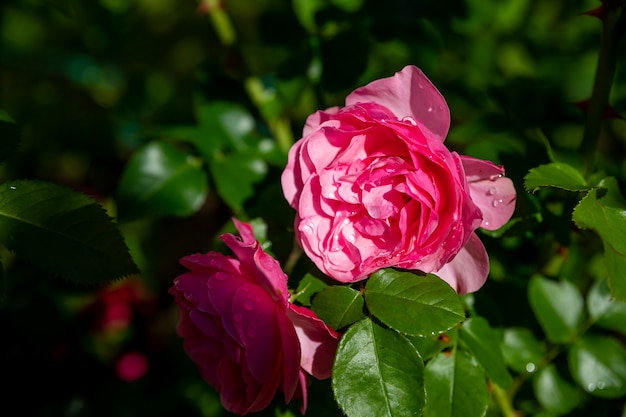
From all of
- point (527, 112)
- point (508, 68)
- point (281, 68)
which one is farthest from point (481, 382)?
point (508, 68)

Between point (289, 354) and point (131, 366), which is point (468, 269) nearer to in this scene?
point (289, 354)

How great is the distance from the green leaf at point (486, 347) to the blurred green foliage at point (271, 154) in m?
0.01

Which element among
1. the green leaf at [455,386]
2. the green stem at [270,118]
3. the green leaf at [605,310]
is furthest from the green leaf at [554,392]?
the green stem at [270,118]

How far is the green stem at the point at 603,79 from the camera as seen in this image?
2.79ft

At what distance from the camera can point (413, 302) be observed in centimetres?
76

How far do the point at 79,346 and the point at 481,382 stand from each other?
3.91 ft

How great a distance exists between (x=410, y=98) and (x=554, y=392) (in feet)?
1.92

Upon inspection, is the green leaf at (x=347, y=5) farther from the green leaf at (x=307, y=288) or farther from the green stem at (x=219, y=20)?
the green leaf at (x=307, y=288)

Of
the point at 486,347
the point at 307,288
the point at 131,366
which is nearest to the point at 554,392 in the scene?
the point at 486,347

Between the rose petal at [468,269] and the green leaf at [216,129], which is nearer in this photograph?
the rose petal at [468,269]

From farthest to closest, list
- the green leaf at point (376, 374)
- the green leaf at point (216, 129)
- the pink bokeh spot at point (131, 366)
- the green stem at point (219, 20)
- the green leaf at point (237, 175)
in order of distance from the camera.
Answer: the pink bokeh spot at point (131, 366), the green stem at point (219, 20), the green leaf at point (216, 129), the green leaf at point (237, 175), the green leaf at point (376, 374)

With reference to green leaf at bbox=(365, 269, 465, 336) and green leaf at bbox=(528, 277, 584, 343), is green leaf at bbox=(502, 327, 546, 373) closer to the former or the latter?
green leaf at bbox=(528, 277, 584, 343)

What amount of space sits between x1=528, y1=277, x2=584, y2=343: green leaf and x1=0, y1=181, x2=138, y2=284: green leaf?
0.64 meters

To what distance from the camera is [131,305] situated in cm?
181
